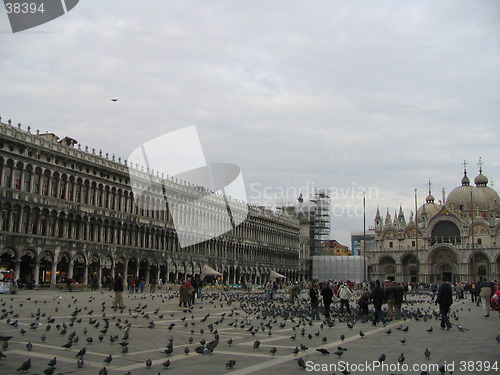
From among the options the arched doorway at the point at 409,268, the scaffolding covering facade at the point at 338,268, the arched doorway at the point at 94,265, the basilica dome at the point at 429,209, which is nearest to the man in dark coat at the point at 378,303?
the arched doorway at the point at 94,265

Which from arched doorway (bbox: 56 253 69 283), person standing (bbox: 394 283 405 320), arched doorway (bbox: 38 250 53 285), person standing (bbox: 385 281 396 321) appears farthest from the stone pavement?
arched doorway (bbox: 56 253 69 283)

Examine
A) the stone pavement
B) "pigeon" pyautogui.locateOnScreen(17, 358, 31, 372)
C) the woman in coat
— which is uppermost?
the woman in coat

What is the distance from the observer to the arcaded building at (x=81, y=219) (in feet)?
137

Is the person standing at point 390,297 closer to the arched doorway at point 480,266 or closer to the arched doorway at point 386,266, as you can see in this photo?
the arched doorway at point 480,266

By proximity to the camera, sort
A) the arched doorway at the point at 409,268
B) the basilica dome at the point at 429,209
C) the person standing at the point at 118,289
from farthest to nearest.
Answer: the basilica dome at the point at 429,209
the arched doorway at the point at 409,268
the person standing at the point at 118,289

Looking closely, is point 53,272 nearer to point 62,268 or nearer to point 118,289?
point 62,268

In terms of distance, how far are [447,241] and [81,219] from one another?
73574 millimetres

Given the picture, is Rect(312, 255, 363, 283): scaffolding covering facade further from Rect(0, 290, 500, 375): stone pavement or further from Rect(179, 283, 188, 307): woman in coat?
Rect(0, 290, 500, 375): stone pavement

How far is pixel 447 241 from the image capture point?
323 feet

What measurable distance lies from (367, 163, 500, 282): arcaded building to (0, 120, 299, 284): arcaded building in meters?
45.3

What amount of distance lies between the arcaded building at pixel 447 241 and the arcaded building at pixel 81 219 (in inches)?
1783

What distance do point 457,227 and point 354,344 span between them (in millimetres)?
93428

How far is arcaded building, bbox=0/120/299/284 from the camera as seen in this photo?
Answer: 1647 inches

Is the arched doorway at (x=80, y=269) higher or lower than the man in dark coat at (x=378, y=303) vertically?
higher
